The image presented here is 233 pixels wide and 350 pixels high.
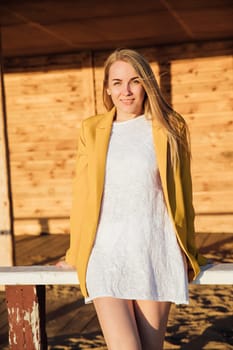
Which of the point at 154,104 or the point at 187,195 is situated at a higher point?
the point at 154,104

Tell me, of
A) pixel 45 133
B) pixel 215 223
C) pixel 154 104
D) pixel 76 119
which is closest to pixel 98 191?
pixel 154 104

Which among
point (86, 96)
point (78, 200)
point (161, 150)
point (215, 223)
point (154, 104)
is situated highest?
point (86, 96)

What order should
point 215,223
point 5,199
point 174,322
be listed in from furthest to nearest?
point 215,223, point 5,199, point 174,322

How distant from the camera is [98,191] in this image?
2812 mm

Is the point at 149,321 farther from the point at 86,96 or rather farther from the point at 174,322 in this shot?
the point at 86,96

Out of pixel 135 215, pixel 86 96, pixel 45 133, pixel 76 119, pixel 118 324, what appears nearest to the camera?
pixel 118 324

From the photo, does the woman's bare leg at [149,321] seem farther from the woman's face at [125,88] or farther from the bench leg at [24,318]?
the woman's face at [125,88]

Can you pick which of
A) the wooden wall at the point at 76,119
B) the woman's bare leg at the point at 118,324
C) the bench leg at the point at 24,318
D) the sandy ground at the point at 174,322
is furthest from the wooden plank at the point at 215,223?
the woman's bare leg at the point at 118,324

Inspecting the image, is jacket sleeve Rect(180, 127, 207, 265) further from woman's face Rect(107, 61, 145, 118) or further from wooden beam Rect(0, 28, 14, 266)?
wooden beam Rect(0, 28, 14, 266)

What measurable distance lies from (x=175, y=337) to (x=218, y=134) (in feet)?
16.6

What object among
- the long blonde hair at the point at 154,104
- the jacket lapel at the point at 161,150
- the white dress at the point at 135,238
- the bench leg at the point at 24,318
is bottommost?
the bench leg at the point at 24,318

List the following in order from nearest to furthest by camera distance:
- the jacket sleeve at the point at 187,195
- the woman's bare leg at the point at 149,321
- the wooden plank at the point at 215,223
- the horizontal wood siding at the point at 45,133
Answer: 1. the woman's bare leg at the point at 149,321
2. the jacket sleeve at the point at 187,195
3. the wooden plank at the point at 215,223
4. the horizontal wood siding at the point at 45,133

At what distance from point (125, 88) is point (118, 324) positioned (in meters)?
0.94

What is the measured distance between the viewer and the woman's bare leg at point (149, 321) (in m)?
2.76
